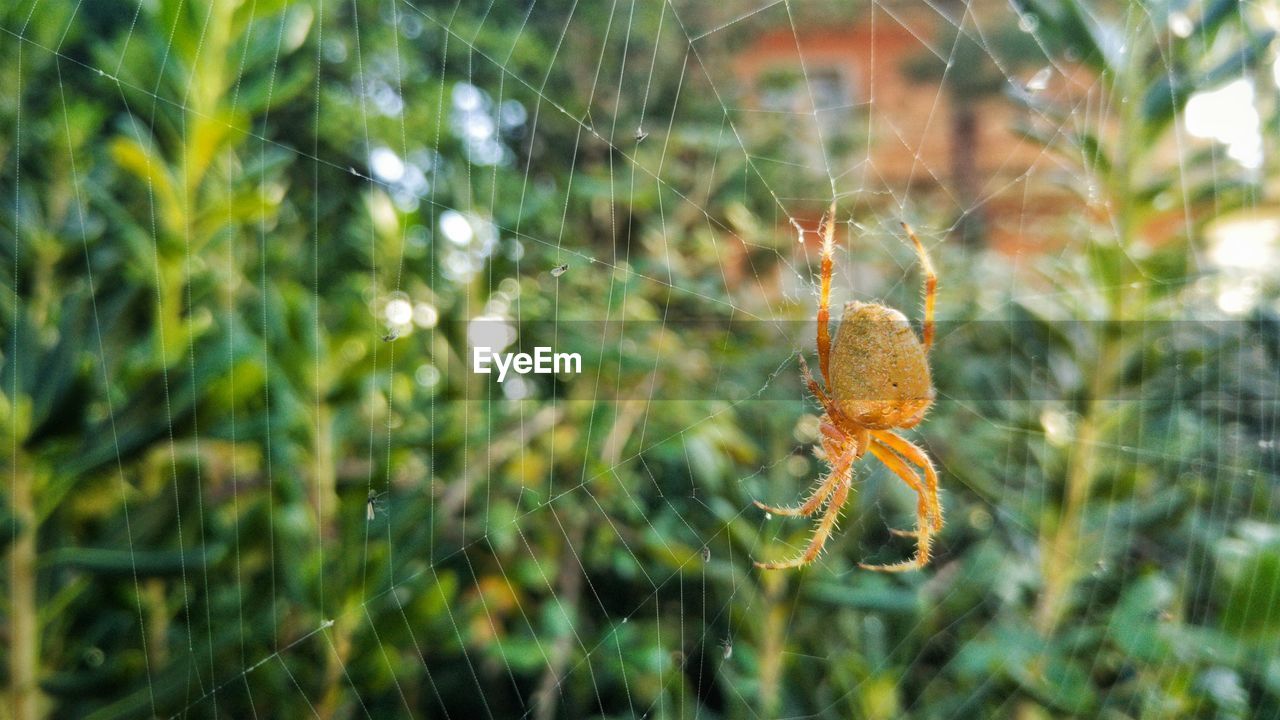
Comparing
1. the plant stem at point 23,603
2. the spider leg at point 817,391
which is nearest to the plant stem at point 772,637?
the spider leg at point 817,391

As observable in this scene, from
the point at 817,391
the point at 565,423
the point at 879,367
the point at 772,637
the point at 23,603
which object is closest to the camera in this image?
the point at 23,603

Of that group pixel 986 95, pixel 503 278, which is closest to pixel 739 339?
pixel 503 278

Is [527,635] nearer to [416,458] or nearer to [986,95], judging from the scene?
[416,458]

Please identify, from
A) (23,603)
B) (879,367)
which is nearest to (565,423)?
(879,367)

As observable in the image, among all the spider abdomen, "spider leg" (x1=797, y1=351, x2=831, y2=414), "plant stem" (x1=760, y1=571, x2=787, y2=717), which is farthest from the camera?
"plant stem" (x1=760, y1=571, x2=787, y2=717)

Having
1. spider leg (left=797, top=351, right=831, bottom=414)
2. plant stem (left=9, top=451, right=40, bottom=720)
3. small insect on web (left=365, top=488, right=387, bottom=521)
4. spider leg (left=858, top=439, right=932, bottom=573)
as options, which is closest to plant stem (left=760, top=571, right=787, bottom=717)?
spider leg (left=858, top=439, right=932, bottom=573)

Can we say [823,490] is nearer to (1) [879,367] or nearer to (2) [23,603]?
(1) [879,367]

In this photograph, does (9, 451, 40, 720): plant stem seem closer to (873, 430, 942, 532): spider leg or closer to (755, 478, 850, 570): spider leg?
(755, 478, 850, 570): spider leg
